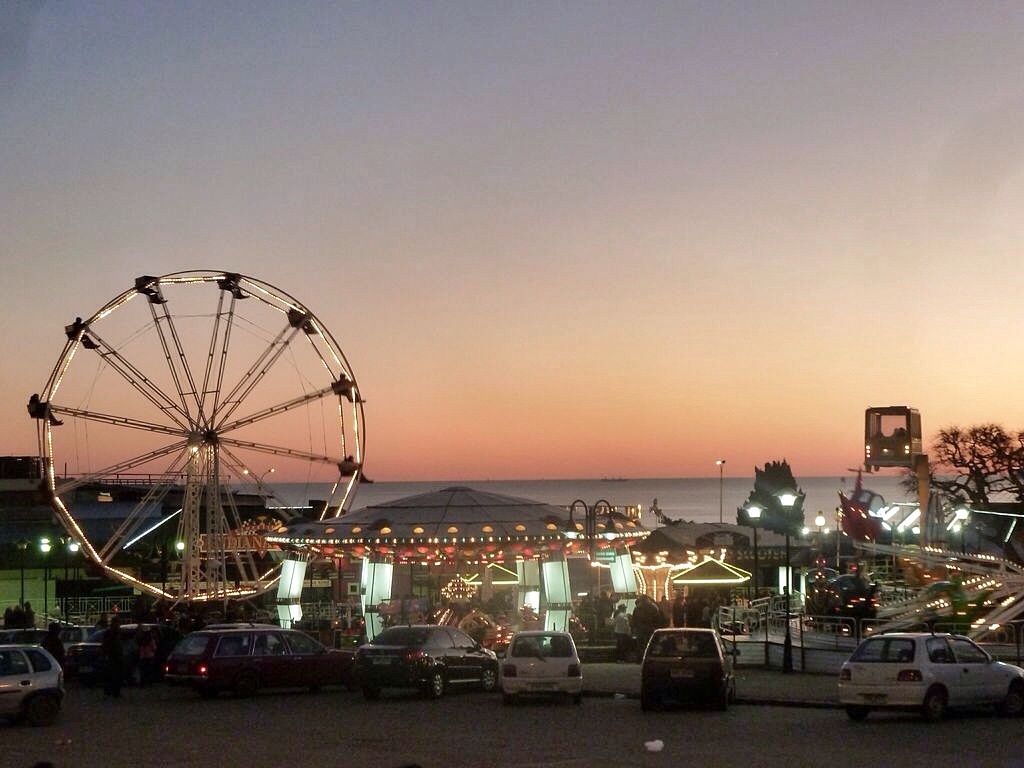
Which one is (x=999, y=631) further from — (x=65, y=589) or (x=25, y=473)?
(x=25, y=473)

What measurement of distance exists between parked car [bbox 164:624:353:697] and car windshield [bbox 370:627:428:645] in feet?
6.44

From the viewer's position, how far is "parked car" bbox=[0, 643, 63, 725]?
20.3 metres

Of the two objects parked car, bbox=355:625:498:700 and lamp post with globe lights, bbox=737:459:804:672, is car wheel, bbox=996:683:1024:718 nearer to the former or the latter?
lamp post with globe lights, bbox=737:459:804:672

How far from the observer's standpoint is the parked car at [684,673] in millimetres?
21891

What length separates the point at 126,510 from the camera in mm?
67500

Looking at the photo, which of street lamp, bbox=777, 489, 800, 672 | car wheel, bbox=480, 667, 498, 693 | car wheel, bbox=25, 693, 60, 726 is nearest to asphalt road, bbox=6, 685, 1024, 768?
car wheel, bbox=25, 693, 60, 726

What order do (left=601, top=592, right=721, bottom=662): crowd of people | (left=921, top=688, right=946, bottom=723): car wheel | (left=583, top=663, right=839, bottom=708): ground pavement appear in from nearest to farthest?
(left=921, top=688, right=946, bottom=723): car wheel
(left=583, top=663, right=839, bottom=708): ground pavement
(left=601, top=592, right=721, bottom=662): crowd of people

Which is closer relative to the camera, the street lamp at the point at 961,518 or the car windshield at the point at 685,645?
the car windshield at the point at 685,645

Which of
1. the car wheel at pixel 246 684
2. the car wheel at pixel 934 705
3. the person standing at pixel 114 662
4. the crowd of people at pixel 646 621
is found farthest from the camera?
the crowd of people at pixel 646 621

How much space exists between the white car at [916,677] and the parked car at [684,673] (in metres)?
2.35

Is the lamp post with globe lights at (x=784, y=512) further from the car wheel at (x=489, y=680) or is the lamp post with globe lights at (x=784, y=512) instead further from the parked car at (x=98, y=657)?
the parked car at (x=98, y=657)

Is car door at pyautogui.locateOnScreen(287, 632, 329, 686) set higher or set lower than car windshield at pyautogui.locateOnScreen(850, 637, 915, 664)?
lower

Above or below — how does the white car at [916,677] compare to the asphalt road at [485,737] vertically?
above

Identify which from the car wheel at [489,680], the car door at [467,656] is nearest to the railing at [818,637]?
the car wheel at [489,680]
